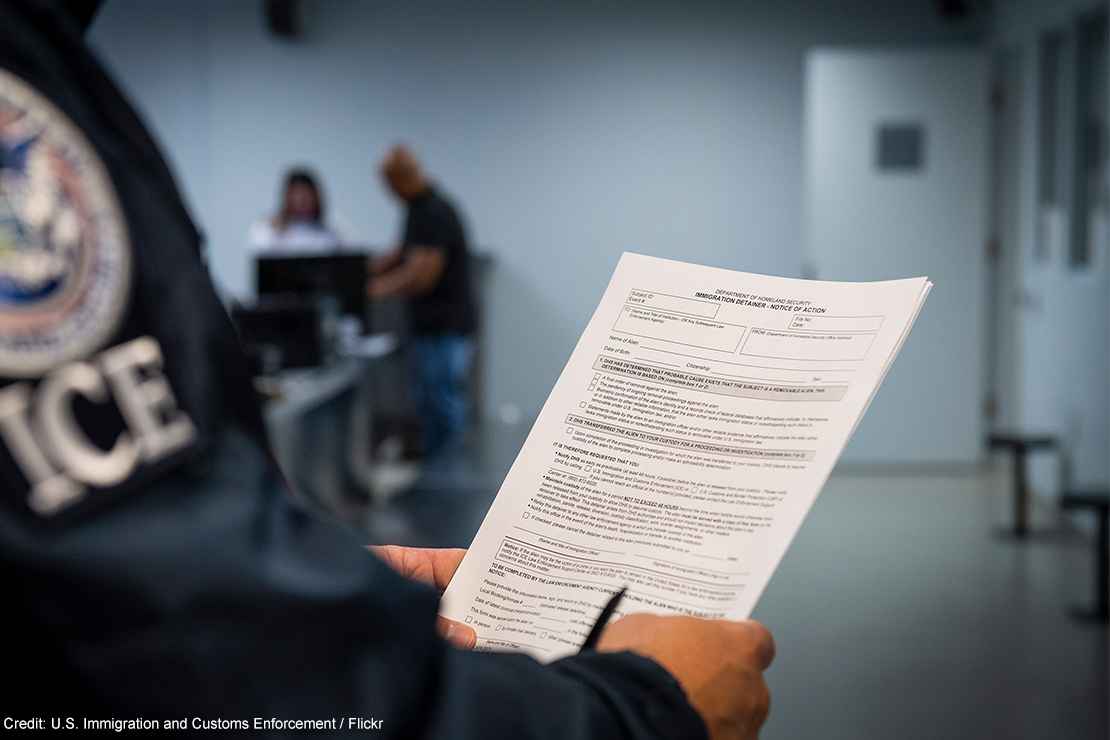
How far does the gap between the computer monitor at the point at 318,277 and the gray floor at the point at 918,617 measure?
961 millimetres

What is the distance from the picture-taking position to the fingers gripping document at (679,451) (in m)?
0.71

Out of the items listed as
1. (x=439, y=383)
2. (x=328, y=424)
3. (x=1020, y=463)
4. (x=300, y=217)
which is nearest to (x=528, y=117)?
(x=300, y=217)

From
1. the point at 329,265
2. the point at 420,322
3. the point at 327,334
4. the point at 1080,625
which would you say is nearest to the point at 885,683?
the point at 1080,625

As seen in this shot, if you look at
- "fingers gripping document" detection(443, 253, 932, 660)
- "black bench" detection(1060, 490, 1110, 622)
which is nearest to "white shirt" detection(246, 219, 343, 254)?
"black bench" detection(1060, 490, 1110, 622)

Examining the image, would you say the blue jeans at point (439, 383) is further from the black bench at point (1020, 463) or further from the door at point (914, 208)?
the black bench at point (1020, 463)

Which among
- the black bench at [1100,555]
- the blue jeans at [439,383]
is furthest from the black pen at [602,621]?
the blue jeans at [439,383]

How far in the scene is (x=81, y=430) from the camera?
1.44 ft

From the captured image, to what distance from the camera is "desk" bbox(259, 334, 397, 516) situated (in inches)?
155

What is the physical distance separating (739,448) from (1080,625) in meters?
3.61

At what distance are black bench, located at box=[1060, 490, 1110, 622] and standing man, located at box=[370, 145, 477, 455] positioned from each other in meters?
3.16

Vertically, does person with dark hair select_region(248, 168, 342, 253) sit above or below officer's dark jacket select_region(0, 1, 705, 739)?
above

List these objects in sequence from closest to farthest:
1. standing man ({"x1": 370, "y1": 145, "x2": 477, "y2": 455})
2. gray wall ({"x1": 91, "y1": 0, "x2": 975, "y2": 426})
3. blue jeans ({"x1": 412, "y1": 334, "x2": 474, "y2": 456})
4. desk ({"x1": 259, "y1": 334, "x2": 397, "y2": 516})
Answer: desk ({"x1": 259, "y1": 334, "x2": 397, "y2": 516})
standing man ({"x1": 370, "y1": 145, "x2": 477, "y2": 455})
blue jeans ({"x1": 412, "y1": 334, "x2": 474, "y2": 456})
gray wall ({"x1": 91, "y1": 0, "x2": 975, "y2": 426})

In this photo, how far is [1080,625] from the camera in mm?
3881

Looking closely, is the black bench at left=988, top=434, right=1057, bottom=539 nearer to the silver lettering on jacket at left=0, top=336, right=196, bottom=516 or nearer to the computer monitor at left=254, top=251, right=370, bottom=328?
the computer monitor at left=254, top=251, right=370, bottom=328
